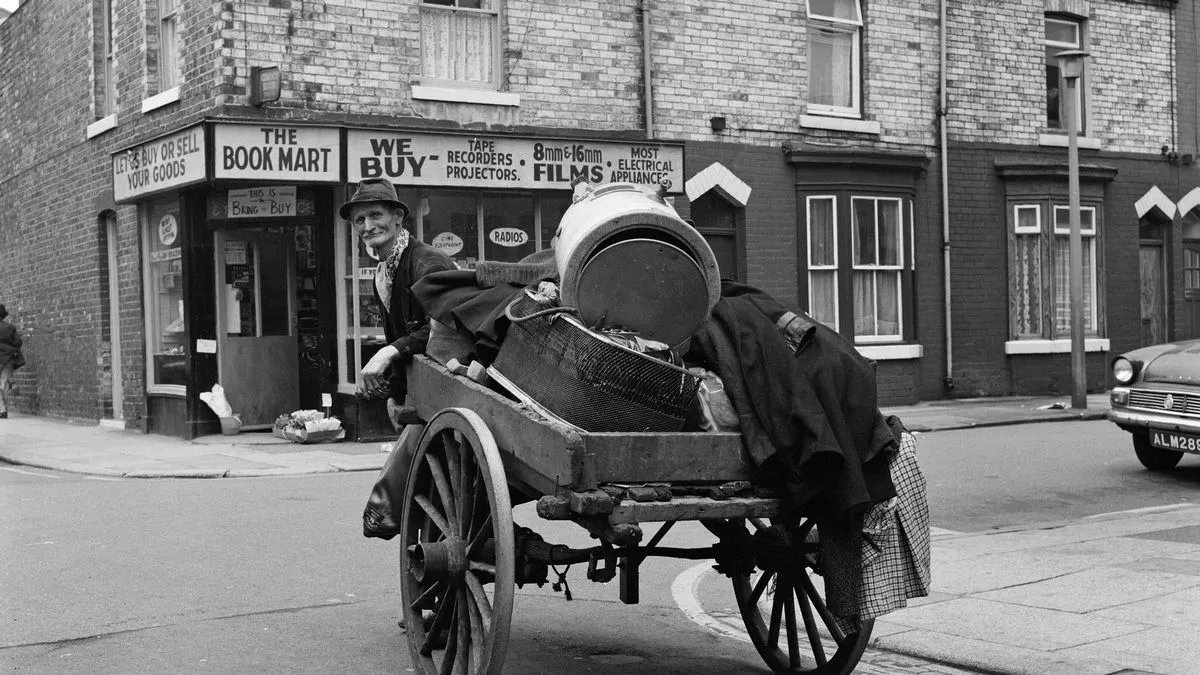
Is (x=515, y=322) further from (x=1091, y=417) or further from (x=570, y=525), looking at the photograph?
(x=1091, y=417)

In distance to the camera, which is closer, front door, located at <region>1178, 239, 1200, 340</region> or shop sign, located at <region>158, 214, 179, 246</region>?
shop sign, located at <region>158, 214, 179, 246</region>

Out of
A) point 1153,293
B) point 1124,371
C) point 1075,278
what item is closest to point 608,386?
point 1124,371

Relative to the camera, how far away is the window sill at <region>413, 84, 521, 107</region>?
15961 mm

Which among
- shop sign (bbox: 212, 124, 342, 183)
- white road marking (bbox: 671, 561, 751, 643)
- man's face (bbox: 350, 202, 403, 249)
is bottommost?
white road marking (bbox: 671, 561, 751, 643)

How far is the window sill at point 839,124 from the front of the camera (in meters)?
18.8

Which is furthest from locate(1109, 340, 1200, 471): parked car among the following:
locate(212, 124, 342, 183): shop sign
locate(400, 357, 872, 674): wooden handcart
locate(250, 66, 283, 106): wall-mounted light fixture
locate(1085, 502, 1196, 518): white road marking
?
locate(250, 66, 283, 106): wall-mounted light fixture

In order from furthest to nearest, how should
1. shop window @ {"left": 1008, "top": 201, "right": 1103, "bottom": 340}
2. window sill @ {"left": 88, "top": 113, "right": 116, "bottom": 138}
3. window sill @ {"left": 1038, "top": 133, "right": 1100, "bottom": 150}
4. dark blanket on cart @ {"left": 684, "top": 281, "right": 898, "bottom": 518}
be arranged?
window sill @ {"left": 1038, "top": 133, "right": 1100, "bottom": 150}
shop window @ {"left": 1008, "top": 201, "right": 1103, "bottom": 340}
window sill @ {"left": 88, "top": 113, "right": 116, "bottom": 138}
dark blanket on cart @ {"left": 684, "top": 281, "right": 898, "bottom": 518}

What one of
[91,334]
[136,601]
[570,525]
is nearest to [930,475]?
[570,525]

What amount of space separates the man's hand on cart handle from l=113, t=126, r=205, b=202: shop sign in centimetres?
948

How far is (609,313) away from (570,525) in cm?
503

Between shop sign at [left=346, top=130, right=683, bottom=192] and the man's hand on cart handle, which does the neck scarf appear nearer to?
the man's hand on cart handle

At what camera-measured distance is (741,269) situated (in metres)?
18.4

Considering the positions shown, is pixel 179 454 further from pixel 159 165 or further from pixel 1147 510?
pixel 1147 510

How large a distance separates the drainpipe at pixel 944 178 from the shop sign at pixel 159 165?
11019mm
